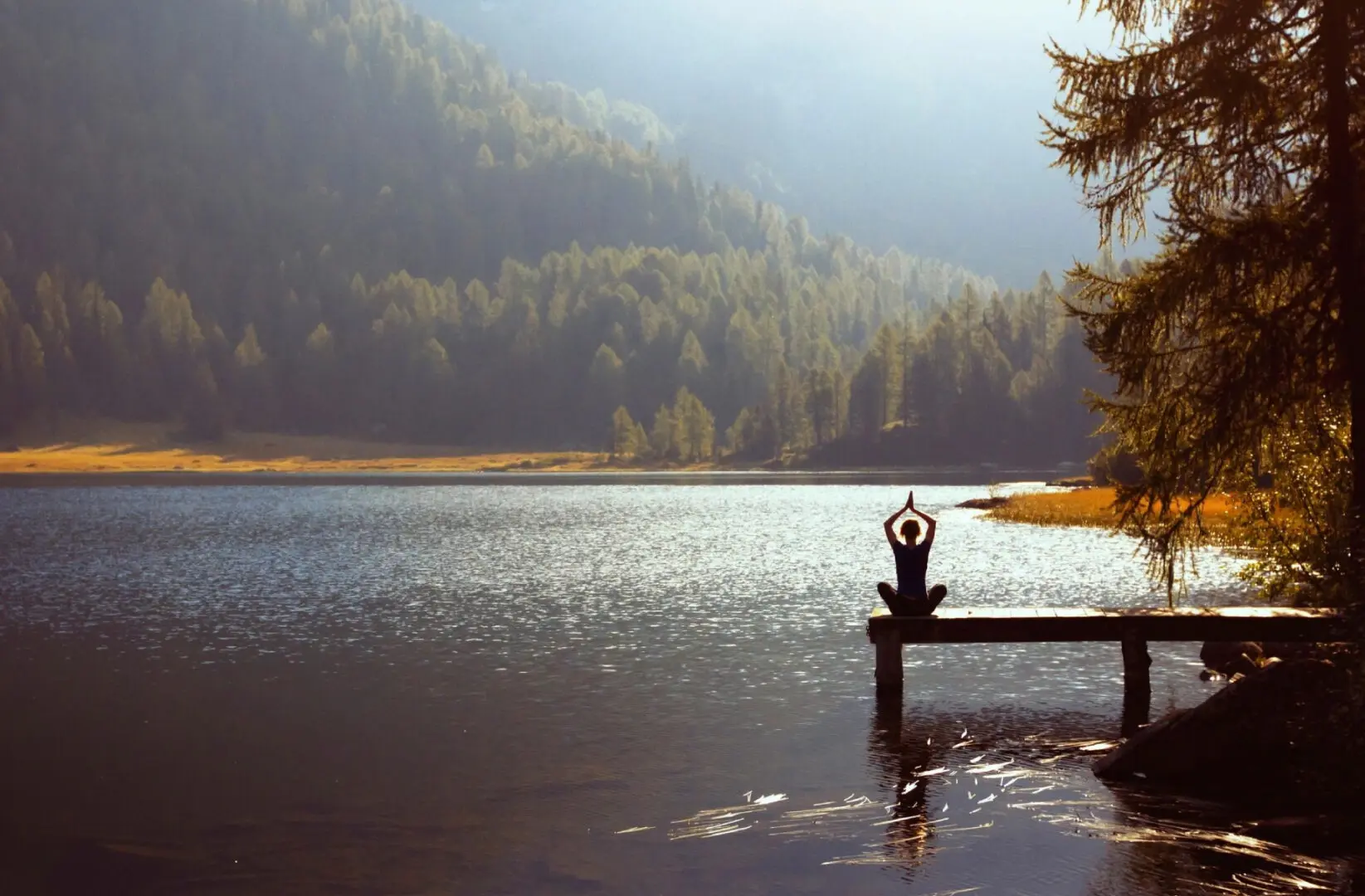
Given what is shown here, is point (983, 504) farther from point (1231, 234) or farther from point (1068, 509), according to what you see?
point (1231, 234)

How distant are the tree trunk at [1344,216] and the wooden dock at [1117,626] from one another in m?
5.65

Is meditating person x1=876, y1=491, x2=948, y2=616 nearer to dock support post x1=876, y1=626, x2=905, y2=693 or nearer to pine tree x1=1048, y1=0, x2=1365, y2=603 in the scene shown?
dock support post x1=876, y1=626, x2=905, y2=693

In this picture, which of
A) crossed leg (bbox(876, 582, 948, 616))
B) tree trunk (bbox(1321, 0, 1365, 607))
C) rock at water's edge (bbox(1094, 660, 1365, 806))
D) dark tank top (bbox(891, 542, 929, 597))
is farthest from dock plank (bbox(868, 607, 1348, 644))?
tree trunk (bbox(1321, 0, 1365, 607))

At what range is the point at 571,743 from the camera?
21.3m

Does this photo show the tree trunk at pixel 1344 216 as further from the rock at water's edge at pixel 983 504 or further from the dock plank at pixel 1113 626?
the rock at water's edge at pixel 983 504

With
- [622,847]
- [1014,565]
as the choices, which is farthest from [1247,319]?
[1014,565]

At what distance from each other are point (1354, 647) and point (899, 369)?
17993 centimetres

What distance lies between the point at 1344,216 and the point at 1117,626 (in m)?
9.01

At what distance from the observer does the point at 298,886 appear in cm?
1434

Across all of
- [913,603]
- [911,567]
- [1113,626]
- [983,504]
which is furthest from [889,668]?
[983,504]

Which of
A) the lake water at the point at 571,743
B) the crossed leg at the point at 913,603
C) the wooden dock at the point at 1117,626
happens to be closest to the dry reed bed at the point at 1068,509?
the lake water at the point at 571,743

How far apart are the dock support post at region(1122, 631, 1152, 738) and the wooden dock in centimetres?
2

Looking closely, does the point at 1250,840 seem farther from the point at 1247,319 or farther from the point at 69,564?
the point at 69,564

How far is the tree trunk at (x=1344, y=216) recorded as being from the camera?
17.3 meters
